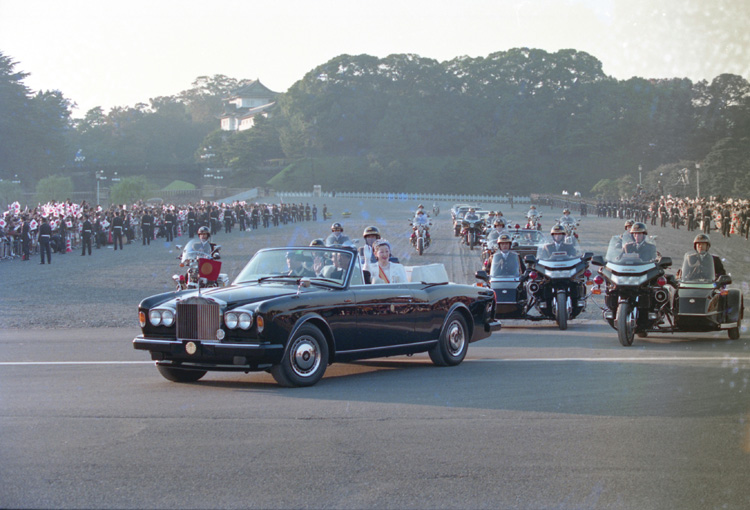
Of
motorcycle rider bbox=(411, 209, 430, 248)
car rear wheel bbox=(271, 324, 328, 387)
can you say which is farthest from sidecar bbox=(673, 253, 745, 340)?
motorcycle rider bbox=(411, 209, 430, 248)

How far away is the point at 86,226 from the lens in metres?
41.8

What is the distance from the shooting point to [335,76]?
517 ft

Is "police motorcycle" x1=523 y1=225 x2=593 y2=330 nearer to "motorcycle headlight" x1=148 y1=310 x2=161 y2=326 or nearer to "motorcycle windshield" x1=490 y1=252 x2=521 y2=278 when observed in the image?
"motorcycle windshield" x1=490 y1=252 x2=521 y2=278

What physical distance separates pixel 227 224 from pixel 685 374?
53464mm

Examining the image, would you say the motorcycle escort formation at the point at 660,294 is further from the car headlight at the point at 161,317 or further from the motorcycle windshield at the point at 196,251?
the motorcycle windshield at the point at 196,251

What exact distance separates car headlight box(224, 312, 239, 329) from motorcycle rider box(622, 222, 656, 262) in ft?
24.2

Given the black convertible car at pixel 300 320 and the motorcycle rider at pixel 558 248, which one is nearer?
the black convertible car at pixel 300 320

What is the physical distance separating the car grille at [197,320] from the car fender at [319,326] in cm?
79

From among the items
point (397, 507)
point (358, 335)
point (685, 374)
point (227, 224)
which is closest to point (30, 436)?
point (397, 507)

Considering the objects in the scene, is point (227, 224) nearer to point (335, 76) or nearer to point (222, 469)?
point (222, 469)

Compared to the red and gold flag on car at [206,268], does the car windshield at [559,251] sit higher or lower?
lower

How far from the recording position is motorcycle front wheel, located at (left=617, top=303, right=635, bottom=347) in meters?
13.8

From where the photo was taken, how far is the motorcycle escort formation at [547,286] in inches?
663

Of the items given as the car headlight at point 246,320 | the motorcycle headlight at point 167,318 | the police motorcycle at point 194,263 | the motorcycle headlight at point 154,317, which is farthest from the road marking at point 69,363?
the police motorcycle at point 194,263
